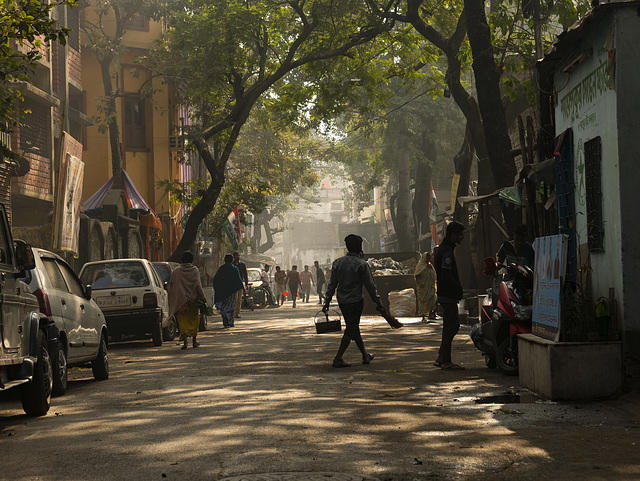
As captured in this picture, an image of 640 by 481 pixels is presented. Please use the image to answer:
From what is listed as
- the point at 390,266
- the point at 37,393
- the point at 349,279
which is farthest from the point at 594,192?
the point at 390,266

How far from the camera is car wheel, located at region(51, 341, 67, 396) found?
9.70 m

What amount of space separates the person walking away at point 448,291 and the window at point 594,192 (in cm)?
199

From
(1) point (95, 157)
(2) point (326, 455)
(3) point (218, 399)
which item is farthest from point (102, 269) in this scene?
(1) point (95, 157)

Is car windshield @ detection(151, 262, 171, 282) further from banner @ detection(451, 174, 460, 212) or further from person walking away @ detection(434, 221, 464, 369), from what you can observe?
person walking away @ detection(434, 221, 464, 369)

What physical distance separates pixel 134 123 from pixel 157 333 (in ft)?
63.2

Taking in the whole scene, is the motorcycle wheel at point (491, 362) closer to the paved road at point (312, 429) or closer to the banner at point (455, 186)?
the paved road at point (312, 429)

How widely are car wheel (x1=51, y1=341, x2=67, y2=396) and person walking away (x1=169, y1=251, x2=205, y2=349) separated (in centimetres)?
629

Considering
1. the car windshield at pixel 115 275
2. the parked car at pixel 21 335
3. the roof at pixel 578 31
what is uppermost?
the roof at pixel 578 31

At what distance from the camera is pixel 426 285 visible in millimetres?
24266

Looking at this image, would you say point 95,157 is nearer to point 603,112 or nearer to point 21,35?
point 21,35

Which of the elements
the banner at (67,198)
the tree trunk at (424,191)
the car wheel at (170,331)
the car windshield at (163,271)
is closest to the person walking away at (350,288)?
the banner at (67,198)

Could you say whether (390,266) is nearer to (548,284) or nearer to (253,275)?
(253,275)

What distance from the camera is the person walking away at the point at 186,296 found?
1655cm

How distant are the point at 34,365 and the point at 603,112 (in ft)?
20.9
